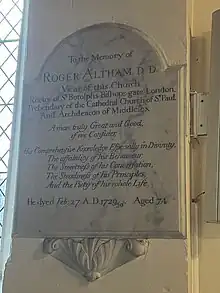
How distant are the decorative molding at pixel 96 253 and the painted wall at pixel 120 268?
2 cm

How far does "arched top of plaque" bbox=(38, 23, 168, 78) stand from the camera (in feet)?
5.55

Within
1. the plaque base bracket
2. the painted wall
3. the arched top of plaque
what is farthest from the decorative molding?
the arched top of plaque

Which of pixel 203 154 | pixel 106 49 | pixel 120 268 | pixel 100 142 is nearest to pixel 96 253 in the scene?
pixel 120 268

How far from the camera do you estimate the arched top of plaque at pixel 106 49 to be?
1691 mm

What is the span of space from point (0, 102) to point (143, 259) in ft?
3.01

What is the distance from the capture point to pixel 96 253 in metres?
1.60

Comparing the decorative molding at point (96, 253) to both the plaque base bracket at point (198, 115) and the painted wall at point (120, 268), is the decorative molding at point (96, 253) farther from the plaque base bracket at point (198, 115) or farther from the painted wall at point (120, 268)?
the plaque base bracket at point (198, 115)

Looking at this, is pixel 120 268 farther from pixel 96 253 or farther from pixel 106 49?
pixel 106 49

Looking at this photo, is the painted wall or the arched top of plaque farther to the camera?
the arched top of plaque

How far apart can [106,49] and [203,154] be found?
1.46ft

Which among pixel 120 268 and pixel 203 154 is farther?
pixel 203 154

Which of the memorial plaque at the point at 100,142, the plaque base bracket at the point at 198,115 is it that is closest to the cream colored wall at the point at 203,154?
the plaque base bracket at the point at 198,115

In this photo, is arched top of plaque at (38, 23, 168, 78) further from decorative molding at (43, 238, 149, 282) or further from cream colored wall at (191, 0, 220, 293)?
decorative molding at (43, 238, 149, 282)

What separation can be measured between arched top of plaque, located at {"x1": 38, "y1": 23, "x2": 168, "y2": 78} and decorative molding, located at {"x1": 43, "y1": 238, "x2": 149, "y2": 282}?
1.71ft
